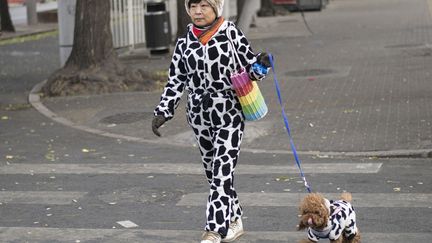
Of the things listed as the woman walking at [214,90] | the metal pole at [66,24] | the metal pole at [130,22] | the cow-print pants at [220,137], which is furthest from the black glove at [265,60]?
the metal pole at [130,22]

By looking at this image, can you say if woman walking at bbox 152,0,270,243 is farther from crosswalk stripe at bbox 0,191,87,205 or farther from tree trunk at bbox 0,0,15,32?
tree trunk at bbox 0,0,15,32

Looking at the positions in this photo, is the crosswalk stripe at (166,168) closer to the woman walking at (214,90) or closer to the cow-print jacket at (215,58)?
the woman walking at (214,90)

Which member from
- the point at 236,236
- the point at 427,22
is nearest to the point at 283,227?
the point at 236,236

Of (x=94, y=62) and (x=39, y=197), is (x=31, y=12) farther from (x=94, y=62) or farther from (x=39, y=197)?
(x=39, y=197)

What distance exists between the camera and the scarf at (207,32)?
19.8 ft

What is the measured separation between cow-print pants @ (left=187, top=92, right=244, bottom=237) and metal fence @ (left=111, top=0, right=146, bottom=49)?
1540 cm

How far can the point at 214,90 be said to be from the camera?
6.10 m

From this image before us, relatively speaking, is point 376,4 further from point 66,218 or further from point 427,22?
point 66,218

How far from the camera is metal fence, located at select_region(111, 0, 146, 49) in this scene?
70.3 feet

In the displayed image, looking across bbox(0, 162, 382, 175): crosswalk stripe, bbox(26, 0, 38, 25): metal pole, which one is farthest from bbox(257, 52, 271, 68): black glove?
bbox(26, 0, 38, 25): metal pole

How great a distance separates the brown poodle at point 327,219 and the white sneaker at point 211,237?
78 centimetres

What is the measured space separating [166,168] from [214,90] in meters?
3.47

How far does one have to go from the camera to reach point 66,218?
7.36 meters

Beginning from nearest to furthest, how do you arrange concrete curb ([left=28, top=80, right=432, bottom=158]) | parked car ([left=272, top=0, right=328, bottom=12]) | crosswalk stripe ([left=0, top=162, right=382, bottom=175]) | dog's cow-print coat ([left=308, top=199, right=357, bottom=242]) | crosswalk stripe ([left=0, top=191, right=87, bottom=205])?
dog's cow-print coat ([left=308, top=199, right=357, bottom=242]), crosswalk stripe ([left=0, top=191, right=87, bottom=205]), crosswalk stripe ([left=0, top=162, right=382, bottom=175]), concrete curb ([left=28, top=80, right=432, bottom=158]), parked car ([left=272, top=0, right=328, bottom=12])
